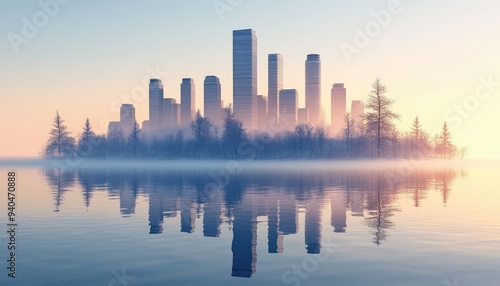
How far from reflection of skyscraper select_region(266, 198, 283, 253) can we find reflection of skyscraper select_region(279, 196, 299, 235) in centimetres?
29

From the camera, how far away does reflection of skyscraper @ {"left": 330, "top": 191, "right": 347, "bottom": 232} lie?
75.8 ft

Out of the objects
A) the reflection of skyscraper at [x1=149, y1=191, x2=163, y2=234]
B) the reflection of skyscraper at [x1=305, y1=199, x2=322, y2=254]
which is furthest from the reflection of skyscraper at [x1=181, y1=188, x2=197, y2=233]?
the reflection of skyscraper at [x1=305, y1=199, x2=322, y2=254]

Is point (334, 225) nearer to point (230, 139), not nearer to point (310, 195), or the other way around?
point (310, 195)

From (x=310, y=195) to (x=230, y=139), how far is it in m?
111

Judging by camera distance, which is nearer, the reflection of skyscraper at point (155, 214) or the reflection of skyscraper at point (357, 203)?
the reflection of skyscraper at point (155, 214)

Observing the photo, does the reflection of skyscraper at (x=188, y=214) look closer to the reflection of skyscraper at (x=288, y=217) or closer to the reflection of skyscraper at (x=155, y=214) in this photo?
the reflection of skyscraper at (x=155, y=214)

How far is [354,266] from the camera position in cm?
1505

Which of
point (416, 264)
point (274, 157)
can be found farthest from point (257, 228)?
point (274, 157)

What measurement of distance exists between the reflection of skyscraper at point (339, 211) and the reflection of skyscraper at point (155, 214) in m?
9.00

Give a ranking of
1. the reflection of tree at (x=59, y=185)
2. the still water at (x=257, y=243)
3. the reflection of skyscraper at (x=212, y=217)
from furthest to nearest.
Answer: the reflection of tree at (x=59, y=185)
the reflection of skyscraper at (x=212, y=217)
the still water at (x=257, y=243)

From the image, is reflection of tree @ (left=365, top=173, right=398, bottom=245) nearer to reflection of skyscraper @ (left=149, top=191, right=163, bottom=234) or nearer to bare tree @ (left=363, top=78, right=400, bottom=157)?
reflection of skyscraper @ (left=149, top=191, right=163, bottom=234)

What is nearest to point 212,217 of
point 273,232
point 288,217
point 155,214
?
point 155,214

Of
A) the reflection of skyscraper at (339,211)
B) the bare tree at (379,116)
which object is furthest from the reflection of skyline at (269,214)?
the bare tree at (379,116)

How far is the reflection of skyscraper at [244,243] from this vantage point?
14.8 m
